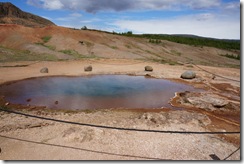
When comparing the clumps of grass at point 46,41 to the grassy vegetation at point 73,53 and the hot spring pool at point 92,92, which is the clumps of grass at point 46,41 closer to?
the grassy vegetation at point 73,53

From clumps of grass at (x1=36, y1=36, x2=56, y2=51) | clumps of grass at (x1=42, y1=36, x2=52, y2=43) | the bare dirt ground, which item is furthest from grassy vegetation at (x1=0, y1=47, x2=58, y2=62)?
the bare dirt ground

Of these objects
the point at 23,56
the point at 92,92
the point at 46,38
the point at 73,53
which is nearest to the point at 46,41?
the point at 46,38

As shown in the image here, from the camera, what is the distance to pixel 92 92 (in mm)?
12750

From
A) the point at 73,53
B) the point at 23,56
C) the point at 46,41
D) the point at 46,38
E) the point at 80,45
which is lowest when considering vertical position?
the point at 23,56

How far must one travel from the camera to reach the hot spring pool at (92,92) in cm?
1080

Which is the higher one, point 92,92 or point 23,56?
point 23,56

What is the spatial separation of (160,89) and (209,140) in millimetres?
6995

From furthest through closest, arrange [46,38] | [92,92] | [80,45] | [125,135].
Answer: [46,38] < [80,45] < [92,92] < [125,135]

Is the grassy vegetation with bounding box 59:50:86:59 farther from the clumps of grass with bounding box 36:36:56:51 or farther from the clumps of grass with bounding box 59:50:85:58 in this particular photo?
the clumps of grass with bounding box 36:36:56:51

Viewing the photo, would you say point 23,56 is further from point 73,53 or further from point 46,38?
point 46,38

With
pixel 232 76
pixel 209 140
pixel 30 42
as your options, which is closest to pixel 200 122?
pixel 209 140

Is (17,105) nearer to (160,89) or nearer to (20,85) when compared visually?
(20,85)

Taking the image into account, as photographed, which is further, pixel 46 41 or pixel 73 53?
pixel 46 41

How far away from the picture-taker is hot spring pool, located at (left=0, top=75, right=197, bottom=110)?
10.8m
